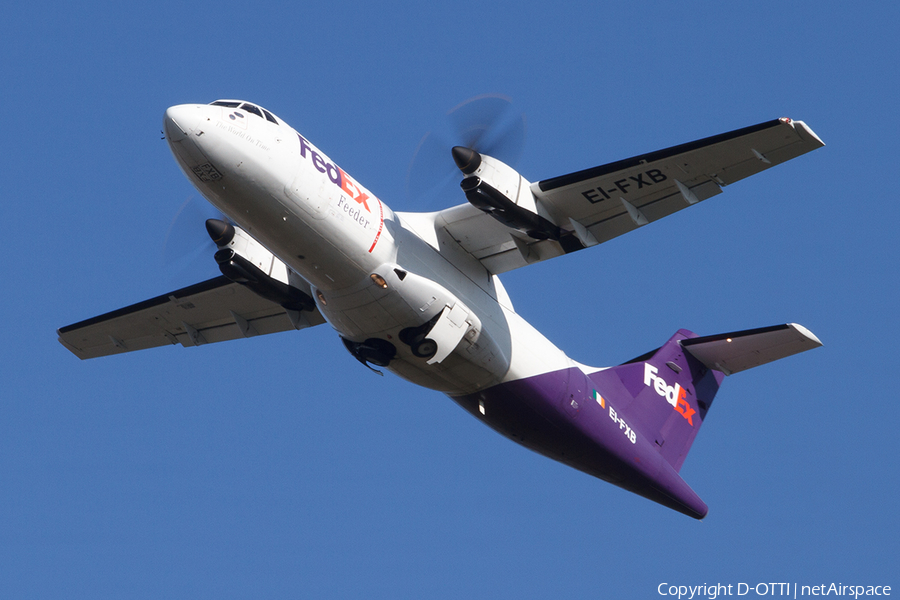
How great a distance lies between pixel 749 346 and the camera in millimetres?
18781

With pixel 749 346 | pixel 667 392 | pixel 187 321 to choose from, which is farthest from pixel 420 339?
pixel 749 346

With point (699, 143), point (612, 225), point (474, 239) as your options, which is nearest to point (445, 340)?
point (474, 239)

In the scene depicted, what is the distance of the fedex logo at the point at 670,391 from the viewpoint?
19594mm

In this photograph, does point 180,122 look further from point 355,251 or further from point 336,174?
point 355,251

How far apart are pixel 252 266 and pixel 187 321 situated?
3239 mm

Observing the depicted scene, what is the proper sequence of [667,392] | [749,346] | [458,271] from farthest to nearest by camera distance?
[667,392] → [749,346] → [458,271]

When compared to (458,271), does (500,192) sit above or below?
above

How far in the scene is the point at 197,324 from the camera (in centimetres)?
1903

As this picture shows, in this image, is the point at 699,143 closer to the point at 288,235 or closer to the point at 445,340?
the point at 445,340

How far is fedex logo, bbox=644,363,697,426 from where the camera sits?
19.6 m

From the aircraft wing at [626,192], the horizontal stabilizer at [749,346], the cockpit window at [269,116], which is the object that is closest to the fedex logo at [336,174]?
the cockpit window at [269,116]

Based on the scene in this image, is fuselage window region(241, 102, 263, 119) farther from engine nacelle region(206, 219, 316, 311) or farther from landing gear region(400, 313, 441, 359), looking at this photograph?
landing gear region(400, 313, 441, 359)

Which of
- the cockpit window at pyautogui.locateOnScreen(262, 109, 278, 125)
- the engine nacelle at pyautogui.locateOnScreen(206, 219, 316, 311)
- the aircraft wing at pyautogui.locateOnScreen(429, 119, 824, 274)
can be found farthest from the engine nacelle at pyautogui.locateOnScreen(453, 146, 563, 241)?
the engine nacelle at pyautogui.locateOnScreen(206, 219, 316, 311)

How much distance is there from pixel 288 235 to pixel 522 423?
5.33m
